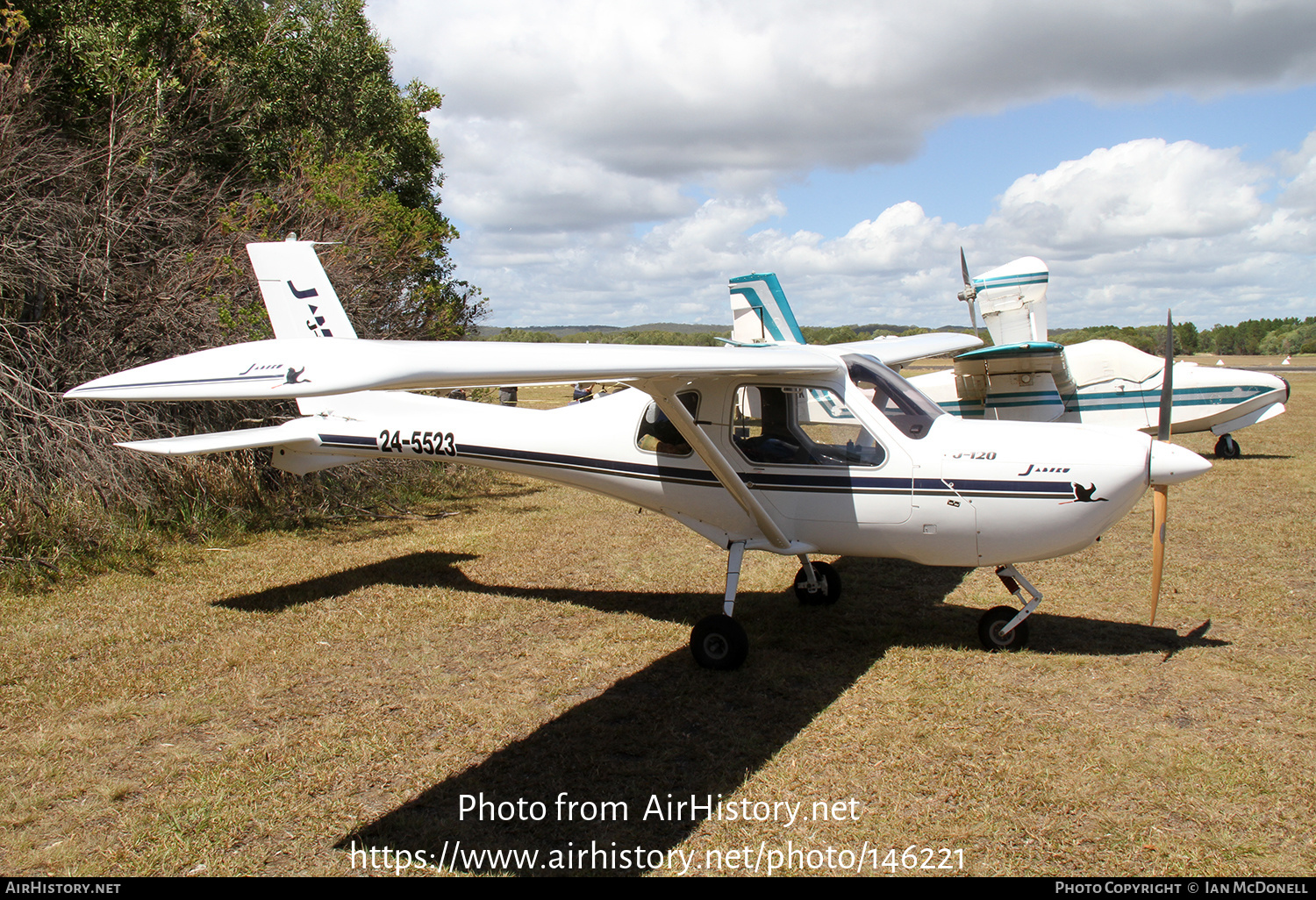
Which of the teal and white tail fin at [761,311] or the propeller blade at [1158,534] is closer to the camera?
the propeller blade at [1158,534]

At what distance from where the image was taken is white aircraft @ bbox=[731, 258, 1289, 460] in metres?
11.4

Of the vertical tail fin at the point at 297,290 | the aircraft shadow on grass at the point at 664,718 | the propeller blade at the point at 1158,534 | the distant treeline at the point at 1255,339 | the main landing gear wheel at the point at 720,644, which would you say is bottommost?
the aircraft shadow on grass at the point at 664,718

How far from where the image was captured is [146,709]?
4715 mm

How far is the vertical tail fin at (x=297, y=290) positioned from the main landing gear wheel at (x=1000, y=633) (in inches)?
251

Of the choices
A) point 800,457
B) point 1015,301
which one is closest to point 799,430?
point 800,457

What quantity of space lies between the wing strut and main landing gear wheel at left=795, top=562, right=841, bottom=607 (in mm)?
1200

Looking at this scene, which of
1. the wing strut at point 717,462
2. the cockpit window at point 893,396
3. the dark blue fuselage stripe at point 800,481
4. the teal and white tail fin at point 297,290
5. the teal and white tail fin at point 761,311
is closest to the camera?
the dark blue fuselage stripe at point 800,481

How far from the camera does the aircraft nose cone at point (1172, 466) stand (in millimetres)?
4756

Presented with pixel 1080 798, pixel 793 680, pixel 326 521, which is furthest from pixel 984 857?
pixel 326 521

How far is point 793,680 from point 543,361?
2.77 metres

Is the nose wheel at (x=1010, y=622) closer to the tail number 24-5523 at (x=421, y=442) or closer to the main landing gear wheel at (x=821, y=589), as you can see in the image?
the main landing gear wheel at (x=821, y=589)

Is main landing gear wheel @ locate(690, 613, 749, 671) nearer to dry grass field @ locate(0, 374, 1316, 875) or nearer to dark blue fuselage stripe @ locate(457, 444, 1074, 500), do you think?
dry grass field @ locate(0, 374, 1316, 875)

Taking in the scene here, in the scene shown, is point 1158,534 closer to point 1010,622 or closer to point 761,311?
point 1010,622

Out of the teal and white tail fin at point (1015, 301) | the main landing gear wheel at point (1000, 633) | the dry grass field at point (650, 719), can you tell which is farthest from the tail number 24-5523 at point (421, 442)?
the teal and white tail fin at point (1015, 301)
